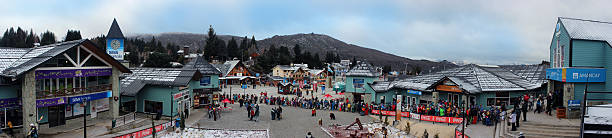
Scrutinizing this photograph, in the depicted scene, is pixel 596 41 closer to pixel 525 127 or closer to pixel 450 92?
pixel 525 127

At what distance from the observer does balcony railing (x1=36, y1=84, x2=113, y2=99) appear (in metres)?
19.0

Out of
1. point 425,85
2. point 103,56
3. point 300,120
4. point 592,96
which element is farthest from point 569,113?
point 103,56

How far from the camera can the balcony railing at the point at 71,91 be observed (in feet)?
62.2

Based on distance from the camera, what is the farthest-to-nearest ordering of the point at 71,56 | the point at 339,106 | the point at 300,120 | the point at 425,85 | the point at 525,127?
the point at 339,106, the point at 425,85, the point at 300,120, the point at 71,56, the point at 525,127

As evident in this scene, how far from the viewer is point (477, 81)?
27.1 metres

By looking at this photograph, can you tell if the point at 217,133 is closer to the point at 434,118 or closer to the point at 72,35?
the point at 434,118

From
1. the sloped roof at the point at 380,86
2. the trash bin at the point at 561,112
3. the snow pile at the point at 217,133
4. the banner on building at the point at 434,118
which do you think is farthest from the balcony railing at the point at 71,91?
the trash bin at the point at 561,112

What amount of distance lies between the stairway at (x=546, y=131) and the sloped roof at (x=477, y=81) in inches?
259

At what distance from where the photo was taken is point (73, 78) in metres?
Result: 21.7

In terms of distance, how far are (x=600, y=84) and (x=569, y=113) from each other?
2.41 meters

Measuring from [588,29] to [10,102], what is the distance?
3202cm

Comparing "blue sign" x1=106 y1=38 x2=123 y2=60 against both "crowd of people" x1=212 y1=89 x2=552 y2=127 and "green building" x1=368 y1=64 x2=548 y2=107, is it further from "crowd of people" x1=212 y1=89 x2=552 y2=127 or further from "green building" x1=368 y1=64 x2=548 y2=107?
"green building" x1=368 y1=64 x2=548 y2=107

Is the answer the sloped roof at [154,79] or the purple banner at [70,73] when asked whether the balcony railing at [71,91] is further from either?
the sloped roof at [154,79]

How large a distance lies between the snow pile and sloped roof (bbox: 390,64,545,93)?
1436 centimetres
